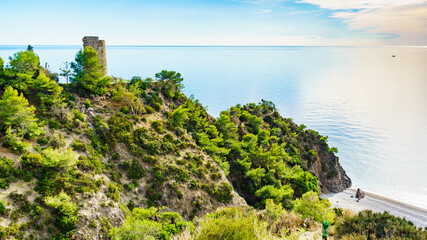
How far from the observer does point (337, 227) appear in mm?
16891

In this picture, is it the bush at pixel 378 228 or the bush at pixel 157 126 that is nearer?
the bush at pixel 378 228

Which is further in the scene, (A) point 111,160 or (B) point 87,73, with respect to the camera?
(B) point 87,73

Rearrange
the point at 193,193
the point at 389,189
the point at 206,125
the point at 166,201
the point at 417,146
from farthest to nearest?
the point at 417,146 < the point at 389,189 < the point at 206,125 < the point at 193,193 < the point at 166,201

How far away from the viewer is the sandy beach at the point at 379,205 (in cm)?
4841

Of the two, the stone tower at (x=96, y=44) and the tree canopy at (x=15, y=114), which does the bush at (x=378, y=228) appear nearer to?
the tree canopy at (x=15, y=114)

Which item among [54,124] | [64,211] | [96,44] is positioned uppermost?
[96,44]

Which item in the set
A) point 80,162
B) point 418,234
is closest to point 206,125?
point 80,162

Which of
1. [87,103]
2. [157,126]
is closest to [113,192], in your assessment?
[157,126]

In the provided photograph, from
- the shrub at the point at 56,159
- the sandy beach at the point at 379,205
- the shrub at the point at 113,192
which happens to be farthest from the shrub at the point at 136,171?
the sandy beach at the point at 379,205

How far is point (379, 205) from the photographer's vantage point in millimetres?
51125

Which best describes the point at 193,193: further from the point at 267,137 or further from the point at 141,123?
the point at 267,137

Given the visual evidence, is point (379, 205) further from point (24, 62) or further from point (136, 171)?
point (24, 62)

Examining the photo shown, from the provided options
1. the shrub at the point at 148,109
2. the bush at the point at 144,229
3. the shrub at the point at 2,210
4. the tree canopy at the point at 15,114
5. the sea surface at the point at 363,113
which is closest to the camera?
the shrub at the point at 2,210

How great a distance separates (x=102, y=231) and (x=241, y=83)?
140 meters
